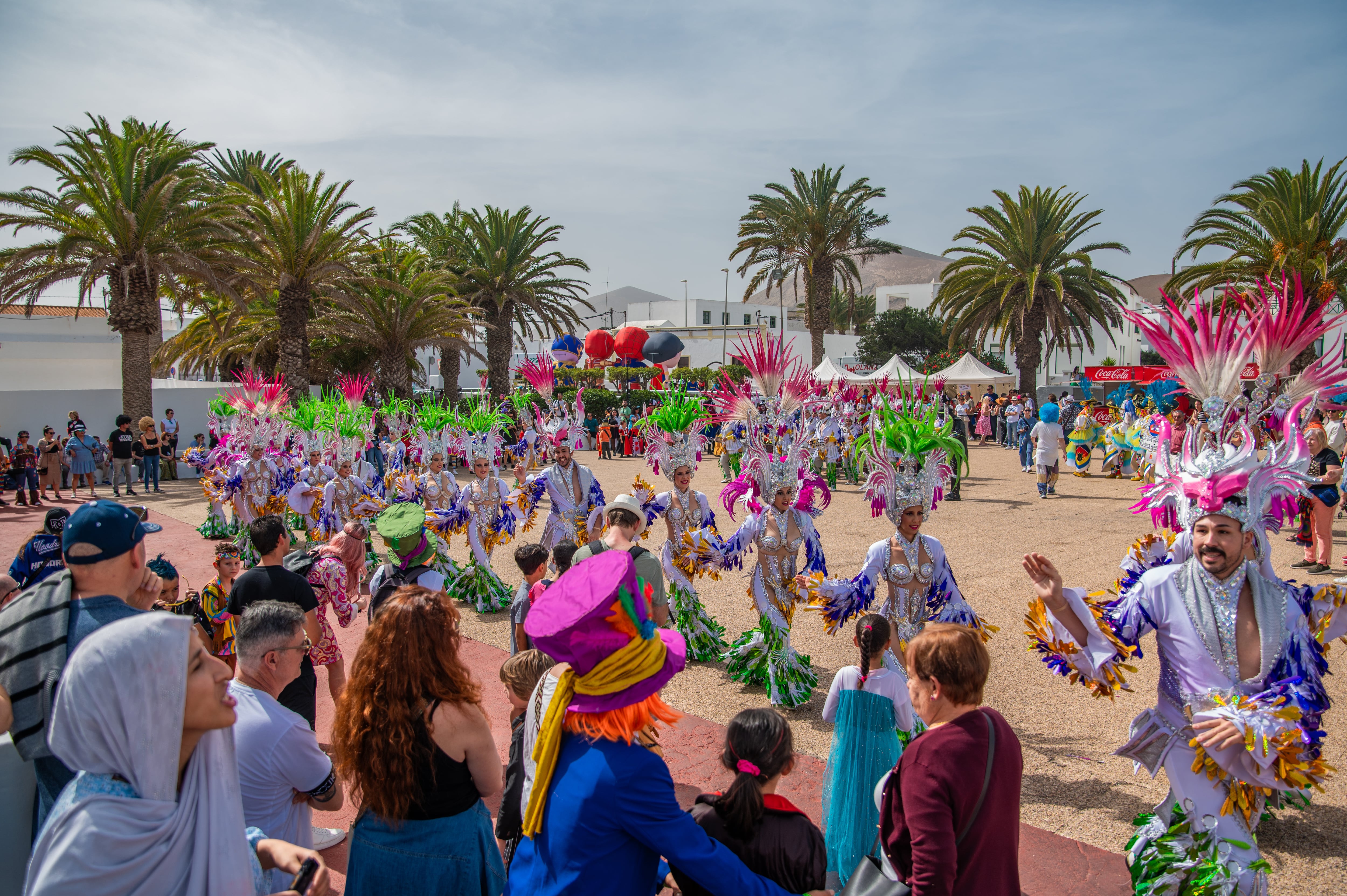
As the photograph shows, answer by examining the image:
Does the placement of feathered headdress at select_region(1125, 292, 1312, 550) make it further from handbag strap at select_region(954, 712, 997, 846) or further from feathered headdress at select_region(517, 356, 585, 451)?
feathered headdress at select_region(517, 356, 585, 451)

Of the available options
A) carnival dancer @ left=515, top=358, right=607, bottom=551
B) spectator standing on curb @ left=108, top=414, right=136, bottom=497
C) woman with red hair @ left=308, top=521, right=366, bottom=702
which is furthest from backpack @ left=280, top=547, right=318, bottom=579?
spectator standing on curb @ left=108, top=414, right=136, bottom=497

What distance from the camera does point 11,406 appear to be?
861 inches

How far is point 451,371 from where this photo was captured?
29.9m

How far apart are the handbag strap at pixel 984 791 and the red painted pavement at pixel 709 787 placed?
4.60ft

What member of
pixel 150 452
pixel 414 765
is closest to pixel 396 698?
pixel 414 765

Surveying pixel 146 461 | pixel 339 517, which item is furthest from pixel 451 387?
pixel 339 517

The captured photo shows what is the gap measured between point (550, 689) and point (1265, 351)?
138 inches

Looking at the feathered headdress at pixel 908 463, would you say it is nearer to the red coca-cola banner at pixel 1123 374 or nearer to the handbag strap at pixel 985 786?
the handbag strap at pixel 985 786

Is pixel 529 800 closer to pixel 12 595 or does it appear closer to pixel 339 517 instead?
pixel 12 595

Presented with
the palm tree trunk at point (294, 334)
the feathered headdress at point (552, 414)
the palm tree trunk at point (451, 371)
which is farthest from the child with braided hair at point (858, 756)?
the palm tree trunk at point (451, 371)

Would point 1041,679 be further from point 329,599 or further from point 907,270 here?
point 907,270

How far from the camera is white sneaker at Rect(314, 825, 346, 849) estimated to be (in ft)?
13.7

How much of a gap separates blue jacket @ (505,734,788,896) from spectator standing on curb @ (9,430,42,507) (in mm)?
19650

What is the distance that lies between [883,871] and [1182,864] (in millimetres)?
1725
